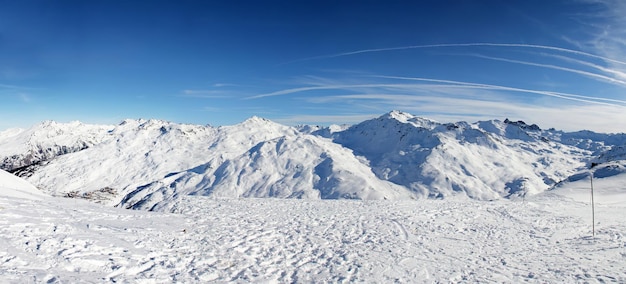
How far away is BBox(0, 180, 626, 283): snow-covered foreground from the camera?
14.4 m

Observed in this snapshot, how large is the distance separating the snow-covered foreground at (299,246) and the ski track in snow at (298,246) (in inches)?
2.2

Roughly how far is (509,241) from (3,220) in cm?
2704

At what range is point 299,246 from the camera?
63.3 feet

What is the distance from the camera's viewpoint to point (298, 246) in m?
19.3

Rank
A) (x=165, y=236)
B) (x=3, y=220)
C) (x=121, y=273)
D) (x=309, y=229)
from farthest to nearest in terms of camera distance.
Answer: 1. (x=309, y=229)
2. (x=165, y=236)
3. (x=3, y=220)
4. (x=121, y=273)

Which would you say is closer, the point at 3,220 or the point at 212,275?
the point at 212,275

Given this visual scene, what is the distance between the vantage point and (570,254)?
63.2 ft

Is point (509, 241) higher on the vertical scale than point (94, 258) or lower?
lower

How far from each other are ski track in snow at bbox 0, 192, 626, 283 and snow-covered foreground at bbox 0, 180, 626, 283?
56 mm

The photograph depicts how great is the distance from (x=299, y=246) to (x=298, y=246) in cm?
6

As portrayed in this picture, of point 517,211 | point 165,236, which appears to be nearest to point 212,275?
point 165,236

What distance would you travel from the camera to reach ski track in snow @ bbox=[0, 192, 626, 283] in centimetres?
1432

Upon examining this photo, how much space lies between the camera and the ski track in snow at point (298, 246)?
47.0 ft

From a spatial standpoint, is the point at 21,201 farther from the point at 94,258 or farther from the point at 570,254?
the point at 570,254
